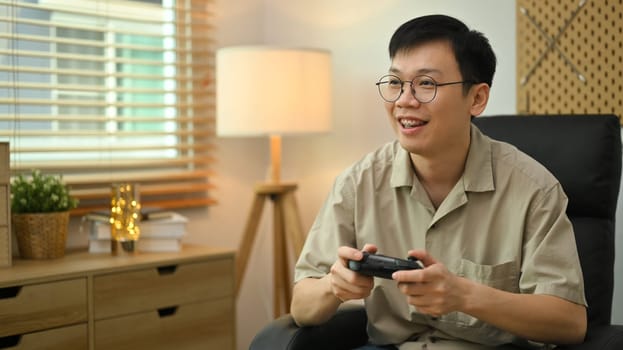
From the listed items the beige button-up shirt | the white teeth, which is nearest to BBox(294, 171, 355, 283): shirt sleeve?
the beige button-up shirt

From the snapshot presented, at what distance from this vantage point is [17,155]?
285 cm

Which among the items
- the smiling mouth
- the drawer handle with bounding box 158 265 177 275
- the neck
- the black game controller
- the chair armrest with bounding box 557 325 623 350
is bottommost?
the drawer handle with bounding box 158 265 177 275

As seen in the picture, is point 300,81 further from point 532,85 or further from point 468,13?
point 532,85

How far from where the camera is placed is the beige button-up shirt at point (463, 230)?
1743 mm

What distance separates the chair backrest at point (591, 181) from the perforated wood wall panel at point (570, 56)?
19.1 inches

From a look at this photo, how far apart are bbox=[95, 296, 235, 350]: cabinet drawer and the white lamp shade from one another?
2.10 feet

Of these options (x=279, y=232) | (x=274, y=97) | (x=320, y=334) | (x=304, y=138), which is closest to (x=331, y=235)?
(x=320, y=334)

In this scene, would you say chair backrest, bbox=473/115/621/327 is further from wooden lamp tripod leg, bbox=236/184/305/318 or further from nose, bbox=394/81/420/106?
wooden lamp tripod leg, bbox=236/184/305/318

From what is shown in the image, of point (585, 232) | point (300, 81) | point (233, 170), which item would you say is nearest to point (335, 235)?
point (585, 232)

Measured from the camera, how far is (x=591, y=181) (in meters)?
2.01

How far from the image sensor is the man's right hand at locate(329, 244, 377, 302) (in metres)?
1.64

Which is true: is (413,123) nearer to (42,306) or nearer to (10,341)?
(42,306)

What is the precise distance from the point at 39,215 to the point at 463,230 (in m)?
1.41

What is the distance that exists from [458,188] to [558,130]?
0.40m
